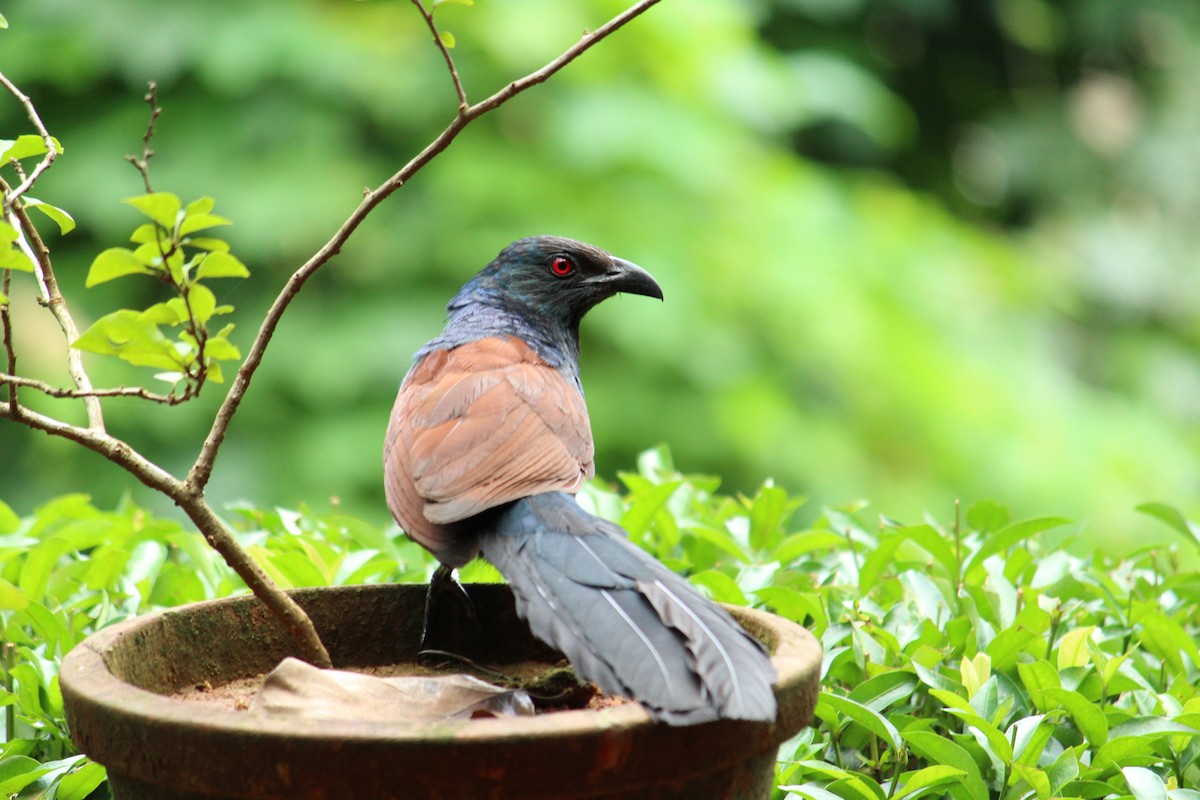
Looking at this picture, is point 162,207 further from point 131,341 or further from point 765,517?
point 765,517

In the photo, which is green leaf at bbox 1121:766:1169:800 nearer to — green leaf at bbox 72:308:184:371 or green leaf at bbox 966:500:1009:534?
green leaf at bbox 966:500:1009:534

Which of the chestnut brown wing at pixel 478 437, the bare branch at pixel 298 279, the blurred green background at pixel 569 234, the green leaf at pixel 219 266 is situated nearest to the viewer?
the green leaf at pixel 219 266

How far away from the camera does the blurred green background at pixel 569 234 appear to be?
21.1 feet

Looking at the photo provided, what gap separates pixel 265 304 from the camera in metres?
6.82

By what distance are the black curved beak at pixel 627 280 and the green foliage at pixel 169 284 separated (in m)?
1.69

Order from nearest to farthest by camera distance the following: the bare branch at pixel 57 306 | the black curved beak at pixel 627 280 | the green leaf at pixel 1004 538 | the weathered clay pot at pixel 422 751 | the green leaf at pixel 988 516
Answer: the weathered clay pot at pixel 422 751 < the bare branch at pixel 57 306 < the green leaf at pixel 1004 538 < the black curved beak at pixel 627 280 < the green leaf at pixel 988 516

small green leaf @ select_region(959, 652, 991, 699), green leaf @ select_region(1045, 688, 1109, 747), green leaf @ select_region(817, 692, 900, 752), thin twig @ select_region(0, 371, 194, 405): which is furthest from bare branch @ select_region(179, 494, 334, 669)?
green leaf @ select_region(1045, 688, 1109, 747)

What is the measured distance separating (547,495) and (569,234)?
4.38 m

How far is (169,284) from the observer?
5.87ft

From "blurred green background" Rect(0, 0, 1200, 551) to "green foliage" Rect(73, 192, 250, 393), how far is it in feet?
14.7

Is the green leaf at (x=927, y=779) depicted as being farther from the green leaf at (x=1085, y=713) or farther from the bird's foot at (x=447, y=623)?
the bird's foot at (x=447, y=623)

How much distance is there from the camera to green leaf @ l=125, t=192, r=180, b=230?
5.29 feet

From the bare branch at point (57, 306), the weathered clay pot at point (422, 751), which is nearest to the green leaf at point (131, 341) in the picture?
the bare branch at point (57, 306)

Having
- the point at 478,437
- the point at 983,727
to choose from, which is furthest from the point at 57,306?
the point at 983,727
